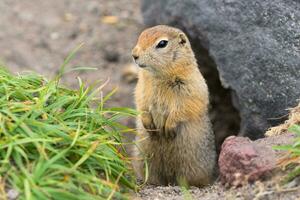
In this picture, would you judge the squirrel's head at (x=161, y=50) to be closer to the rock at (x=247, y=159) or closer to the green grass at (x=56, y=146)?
the green grass at (x=56, y=146)

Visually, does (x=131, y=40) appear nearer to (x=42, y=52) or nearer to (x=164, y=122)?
(x=42, y=52)

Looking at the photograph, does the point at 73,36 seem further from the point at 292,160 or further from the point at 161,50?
the point at 292,160

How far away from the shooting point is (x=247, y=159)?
15.3 ft

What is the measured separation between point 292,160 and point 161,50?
1.71 m

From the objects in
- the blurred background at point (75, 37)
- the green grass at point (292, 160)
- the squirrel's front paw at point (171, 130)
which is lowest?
the blurred background at point (75, 37)

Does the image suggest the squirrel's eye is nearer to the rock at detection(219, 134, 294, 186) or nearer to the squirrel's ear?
the squirrel's ear

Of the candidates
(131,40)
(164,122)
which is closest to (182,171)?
(164,122)

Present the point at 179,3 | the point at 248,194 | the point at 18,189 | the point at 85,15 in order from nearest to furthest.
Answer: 1. the point at 18,189
2. the point at 248,194
3. the point at 179,3
4. the point at 85,15

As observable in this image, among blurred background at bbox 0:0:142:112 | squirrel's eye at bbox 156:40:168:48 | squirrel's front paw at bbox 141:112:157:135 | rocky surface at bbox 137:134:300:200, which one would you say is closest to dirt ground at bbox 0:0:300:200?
blurred background at bbox 0:0:142:112

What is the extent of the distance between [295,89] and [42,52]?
13.1ft

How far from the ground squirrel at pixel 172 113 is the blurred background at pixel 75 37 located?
7.43 feet

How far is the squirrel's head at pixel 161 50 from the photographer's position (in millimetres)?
5523

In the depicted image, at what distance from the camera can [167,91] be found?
18.7ft

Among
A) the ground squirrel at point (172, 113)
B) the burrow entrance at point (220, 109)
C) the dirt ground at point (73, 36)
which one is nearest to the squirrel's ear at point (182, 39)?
the ground squirrel at point (172, 113)
